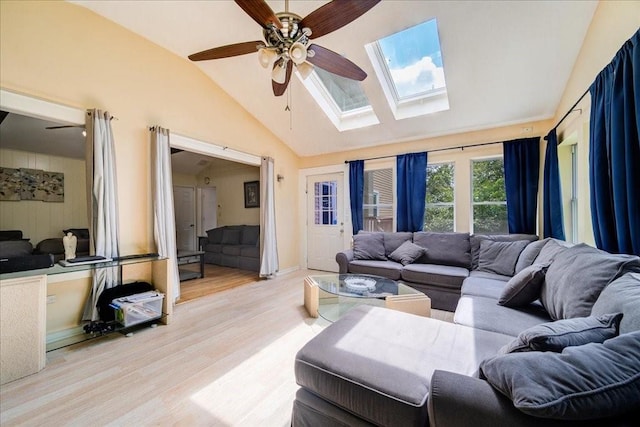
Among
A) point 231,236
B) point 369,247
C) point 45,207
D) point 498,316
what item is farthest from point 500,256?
point 45,207

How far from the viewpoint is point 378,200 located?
4.79 metres

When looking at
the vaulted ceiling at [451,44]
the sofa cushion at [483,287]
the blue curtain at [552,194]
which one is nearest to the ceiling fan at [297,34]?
the vaulted ceiling at [451,44]

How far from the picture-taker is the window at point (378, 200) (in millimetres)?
4648

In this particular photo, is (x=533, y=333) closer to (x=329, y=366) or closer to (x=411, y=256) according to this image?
(x=329, y=366)

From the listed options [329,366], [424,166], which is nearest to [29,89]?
[329,366]

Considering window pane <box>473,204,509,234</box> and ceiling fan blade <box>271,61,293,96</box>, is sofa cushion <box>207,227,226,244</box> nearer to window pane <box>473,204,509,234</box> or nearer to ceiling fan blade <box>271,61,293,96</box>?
ceiling fan blade <box>271,61,293,96</box>

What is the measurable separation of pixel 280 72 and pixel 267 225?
289 cm

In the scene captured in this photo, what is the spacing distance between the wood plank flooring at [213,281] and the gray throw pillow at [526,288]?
12.2 ft

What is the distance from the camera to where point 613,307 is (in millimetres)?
1101

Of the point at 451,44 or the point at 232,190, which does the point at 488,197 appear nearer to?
the point at 451,44

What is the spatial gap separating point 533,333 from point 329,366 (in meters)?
0.87

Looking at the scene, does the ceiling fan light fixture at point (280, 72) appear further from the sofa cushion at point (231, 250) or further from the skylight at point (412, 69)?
the sofa cushion at point (231, 250)

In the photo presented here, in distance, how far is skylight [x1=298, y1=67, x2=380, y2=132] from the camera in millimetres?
3771

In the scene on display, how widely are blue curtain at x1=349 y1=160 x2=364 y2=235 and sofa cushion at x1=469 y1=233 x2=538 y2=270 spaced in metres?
1.85
